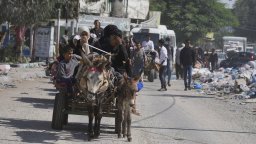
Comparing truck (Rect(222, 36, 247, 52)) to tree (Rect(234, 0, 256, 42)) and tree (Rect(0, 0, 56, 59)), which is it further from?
tree (Rect(0, 0, 56, 59))

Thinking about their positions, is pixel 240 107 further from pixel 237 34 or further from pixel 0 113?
pixel 237 34

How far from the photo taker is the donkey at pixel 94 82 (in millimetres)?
11547

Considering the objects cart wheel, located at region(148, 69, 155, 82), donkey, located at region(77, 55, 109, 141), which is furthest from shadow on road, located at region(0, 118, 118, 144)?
cart wheel, located at region(148, 69, 155, 82)

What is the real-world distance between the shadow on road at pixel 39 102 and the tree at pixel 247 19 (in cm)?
9760

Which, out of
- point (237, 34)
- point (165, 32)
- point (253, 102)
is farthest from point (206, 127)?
point (237, 34)

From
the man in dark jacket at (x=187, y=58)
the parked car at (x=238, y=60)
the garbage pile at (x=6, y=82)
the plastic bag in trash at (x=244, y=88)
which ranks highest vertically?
the man in dark jacket at (x=187, y=58)

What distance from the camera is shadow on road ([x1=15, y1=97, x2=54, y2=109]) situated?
17.6m

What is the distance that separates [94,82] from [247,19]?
108387 mm

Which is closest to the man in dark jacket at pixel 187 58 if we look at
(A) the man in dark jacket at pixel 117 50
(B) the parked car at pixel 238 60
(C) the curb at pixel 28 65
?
A: (C) the curb at pixel 28 65

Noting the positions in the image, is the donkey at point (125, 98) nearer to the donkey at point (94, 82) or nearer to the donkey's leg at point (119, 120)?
the donkey's leg at point (119, 120)

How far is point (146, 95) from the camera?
24172 mm

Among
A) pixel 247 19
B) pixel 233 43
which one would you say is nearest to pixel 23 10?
pixel 233 43

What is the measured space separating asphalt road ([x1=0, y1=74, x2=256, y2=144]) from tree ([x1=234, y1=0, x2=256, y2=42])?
95125 millimetres

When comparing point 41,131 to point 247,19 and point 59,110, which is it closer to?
point 59,110
